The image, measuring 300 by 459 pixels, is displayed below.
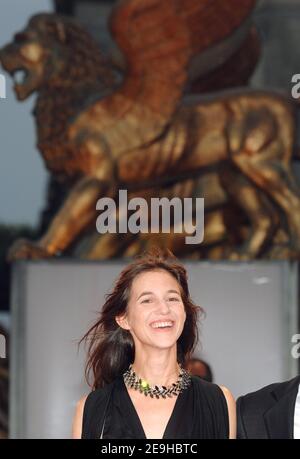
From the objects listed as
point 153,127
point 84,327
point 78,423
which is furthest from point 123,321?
point 153,127

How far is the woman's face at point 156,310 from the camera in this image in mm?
1858

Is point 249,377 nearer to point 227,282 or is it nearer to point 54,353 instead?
point 227,282

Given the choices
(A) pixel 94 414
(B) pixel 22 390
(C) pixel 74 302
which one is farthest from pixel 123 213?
(A) pixel 94 414

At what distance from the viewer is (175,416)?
1847 mm

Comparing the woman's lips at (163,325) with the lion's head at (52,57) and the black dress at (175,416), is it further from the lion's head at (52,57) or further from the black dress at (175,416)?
the lion's head at (52,57)

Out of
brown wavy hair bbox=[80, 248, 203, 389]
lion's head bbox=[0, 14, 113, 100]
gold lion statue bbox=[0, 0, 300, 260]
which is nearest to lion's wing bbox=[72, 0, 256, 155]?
gold lion statue bbox=[0, 0, 300, 260]

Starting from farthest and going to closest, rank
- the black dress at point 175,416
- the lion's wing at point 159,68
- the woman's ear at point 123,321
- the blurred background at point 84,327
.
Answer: the lion's wing at point 159,68 < the blurred background at point 84,327 < the woman's ear at point 123,321 < the black dress at point 175,416

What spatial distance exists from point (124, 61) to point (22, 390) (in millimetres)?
1214

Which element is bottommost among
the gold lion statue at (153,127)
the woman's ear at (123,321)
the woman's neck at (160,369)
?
the woman's neck at (160,369)

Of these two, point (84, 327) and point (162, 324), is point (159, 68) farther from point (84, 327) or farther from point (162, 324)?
point (162, 324)

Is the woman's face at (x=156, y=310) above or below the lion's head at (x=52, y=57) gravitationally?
below

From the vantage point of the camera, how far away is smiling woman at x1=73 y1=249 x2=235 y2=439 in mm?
1844

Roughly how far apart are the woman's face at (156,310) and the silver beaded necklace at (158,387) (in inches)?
2.5

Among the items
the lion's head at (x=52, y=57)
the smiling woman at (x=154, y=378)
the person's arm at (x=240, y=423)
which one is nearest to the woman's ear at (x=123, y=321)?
the smiling woman at (x=154, y=378)
